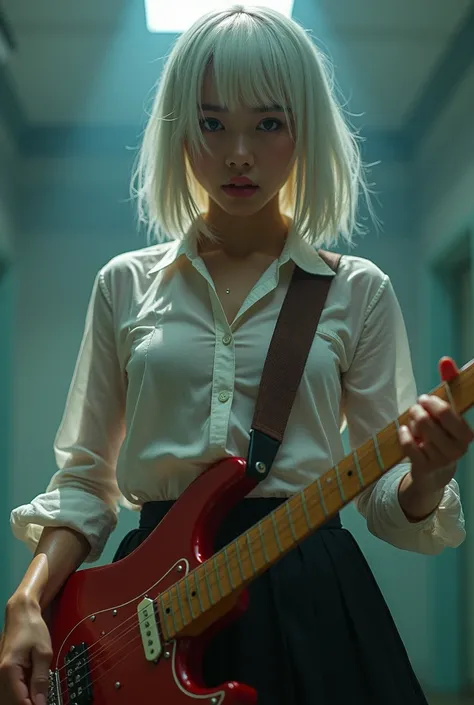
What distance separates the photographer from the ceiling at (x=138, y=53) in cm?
271

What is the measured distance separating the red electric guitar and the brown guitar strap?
32 millimetres

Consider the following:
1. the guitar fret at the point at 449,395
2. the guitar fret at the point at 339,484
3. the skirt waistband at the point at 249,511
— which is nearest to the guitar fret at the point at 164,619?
the skirt waistband at the point at 249,511

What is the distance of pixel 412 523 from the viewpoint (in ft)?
3.52

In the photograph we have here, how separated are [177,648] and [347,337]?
0.39 meters

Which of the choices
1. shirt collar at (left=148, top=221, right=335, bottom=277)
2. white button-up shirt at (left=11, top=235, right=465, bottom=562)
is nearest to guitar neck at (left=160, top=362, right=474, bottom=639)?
white button-up shirt at (left=11, top=235, right=465, bottom=562)

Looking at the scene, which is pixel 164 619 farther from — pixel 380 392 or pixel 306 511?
pixel 380 392

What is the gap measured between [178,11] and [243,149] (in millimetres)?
1649

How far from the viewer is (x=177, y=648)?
40.2 inches

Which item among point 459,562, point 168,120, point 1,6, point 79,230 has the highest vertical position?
point 1,6

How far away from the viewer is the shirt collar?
4.03ft

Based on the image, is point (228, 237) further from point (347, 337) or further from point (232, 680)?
point (232, 680)

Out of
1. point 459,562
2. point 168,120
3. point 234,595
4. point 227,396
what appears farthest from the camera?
point 459,562

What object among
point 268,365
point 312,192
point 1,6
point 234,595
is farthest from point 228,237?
point 1,6

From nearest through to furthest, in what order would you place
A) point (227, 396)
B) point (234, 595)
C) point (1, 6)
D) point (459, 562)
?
point (234, 595)
point (227, 396)
point (1, 6)
point (459, 562)
